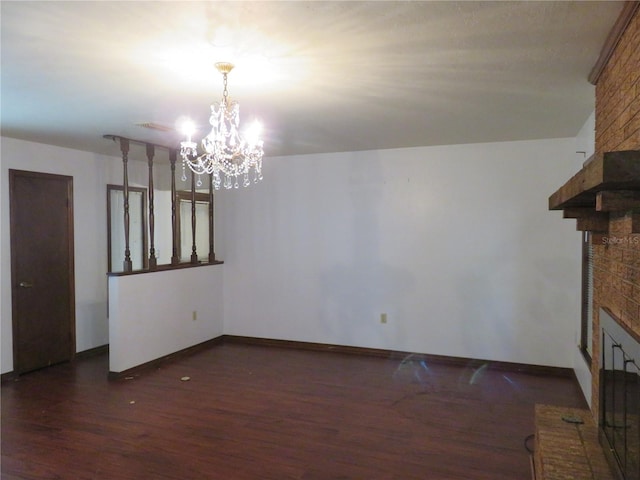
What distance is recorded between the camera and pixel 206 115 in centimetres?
356

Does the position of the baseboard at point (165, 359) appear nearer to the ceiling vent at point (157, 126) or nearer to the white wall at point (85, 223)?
the white wall at point (85, 223)

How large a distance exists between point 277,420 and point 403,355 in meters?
2.02

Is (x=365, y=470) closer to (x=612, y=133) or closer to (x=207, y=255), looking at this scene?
(x=612, y=133)

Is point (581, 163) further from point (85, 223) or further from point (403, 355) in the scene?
point (85, 223)

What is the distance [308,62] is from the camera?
7.91 feet

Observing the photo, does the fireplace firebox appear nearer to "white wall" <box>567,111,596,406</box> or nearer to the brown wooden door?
"white wall" <box>567,111,596,406</box>

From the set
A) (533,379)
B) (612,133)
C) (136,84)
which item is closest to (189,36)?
(136,84)

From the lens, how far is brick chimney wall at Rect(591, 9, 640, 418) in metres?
1.86

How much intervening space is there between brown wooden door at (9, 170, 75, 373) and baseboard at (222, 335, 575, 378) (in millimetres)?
1956

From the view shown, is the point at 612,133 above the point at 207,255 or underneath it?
above

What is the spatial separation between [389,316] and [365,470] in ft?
8.13

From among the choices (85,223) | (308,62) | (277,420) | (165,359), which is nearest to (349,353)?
(277,420)

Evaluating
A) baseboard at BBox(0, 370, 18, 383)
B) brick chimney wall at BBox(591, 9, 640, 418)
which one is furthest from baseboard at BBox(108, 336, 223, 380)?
brick chimney wall at BBox(591, 9, 640, 418)

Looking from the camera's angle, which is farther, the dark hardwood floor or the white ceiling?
the dark hardwood floor
